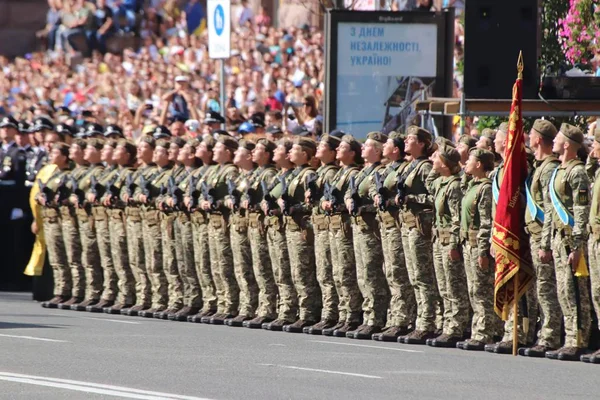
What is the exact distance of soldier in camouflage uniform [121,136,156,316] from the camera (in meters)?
19.3

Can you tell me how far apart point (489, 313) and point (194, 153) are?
502 centimetres

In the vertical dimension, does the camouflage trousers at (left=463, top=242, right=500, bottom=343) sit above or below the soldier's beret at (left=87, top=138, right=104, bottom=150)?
below

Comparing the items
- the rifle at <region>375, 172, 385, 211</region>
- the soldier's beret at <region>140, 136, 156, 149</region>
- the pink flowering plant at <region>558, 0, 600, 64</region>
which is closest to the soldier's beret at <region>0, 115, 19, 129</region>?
the soldier's beret at <region>140, 136, 156, 149</region>

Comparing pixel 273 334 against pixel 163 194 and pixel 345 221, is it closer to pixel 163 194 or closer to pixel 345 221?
pixel 345 221

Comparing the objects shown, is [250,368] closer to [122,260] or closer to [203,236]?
[203,236]

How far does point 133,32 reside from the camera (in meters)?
37.1

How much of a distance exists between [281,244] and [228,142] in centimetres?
149

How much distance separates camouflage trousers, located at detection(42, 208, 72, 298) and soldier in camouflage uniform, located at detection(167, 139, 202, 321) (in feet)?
7.14

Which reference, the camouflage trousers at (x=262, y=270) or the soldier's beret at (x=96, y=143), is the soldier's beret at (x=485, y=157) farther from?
the soldier's beret at (x=96, y=143)

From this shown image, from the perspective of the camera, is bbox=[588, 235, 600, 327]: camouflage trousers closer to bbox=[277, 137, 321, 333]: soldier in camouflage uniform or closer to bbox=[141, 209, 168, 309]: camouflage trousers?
bbox=[277, 137, 321, 333]: soldier in camouflage uniform

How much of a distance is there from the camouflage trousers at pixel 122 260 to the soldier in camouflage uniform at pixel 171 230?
727 mm

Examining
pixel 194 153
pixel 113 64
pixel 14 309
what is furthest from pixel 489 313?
pixel 113 64

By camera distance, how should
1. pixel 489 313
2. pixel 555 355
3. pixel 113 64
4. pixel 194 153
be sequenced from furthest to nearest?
pixel 113 64 < pixel 194 153 < pixel 489 313 < pixel 555 355

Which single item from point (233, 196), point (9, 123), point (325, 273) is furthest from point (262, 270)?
point (9, 123)
